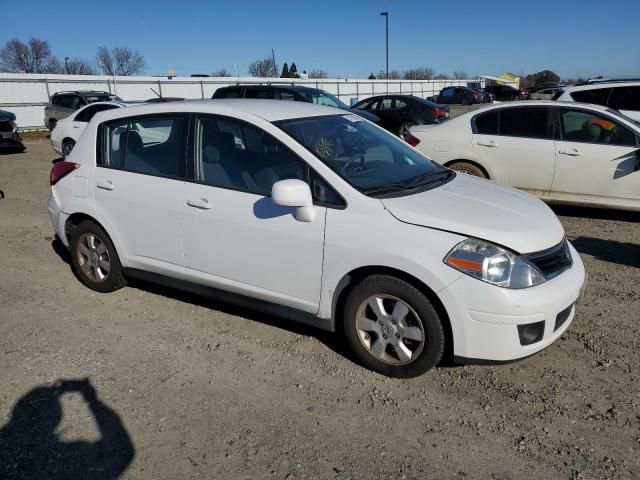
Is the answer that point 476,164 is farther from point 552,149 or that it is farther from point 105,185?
point 105,185

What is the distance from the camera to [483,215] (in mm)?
3229

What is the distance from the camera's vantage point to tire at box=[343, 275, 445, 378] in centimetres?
311

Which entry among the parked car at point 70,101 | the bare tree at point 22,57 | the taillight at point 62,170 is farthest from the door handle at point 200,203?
the bare tree at point 22,57

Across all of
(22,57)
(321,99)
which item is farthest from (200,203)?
(22,57)

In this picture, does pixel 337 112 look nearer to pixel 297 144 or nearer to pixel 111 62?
pixel 297 144

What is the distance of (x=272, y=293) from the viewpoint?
3650mm

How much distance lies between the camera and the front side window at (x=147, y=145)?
4.05 m

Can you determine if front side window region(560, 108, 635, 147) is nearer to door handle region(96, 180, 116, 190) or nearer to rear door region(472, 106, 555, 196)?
rear door region(472, 106, 555, 196)

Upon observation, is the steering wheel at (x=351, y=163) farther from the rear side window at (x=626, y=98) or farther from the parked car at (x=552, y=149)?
the rear side window at (x=626, y=98)

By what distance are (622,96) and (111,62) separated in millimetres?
80140

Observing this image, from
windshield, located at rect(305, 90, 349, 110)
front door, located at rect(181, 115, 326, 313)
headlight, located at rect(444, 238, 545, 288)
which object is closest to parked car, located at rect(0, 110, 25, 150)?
windshield, located at rect(305, 90, 349, 110)

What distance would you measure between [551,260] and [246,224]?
77.0 inches

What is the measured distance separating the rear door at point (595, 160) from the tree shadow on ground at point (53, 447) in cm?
591

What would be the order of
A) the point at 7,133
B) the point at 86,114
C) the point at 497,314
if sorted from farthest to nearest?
1. the point at 7,133
2. the point at 86,114
3. the point at 497,314
